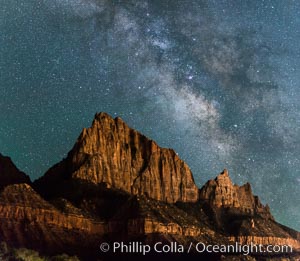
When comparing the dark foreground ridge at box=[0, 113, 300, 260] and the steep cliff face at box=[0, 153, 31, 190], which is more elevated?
the steep cliff face at box=[0, 153, 31, 190]

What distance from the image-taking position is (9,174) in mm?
175875

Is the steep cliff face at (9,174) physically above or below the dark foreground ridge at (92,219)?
above

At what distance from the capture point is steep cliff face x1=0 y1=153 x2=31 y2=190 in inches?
6794

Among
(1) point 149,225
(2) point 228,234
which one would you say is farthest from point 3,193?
(2) point 228,234

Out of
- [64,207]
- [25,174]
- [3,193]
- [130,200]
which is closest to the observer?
[3,193]

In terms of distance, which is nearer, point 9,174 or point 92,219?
point 92,219

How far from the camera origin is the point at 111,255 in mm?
140750

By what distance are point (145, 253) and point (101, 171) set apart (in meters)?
57.0

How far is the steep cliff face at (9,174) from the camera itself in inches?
6794

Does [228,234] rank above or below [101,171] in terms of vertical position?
below

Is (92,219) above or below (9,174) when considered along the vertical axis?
below

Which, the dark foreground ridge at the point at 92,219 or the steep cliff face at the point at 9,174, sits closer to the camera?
the dark foreground ridge at the point at 92,219

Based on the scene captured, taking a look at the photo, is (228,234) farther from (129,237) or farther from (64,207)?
(64,207)

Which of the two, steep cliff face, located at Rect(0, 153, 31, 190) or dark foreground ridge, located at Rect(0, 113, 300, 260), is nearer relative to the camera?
dark foreground ridge, located at Rect(0, 113, 300, 260)
